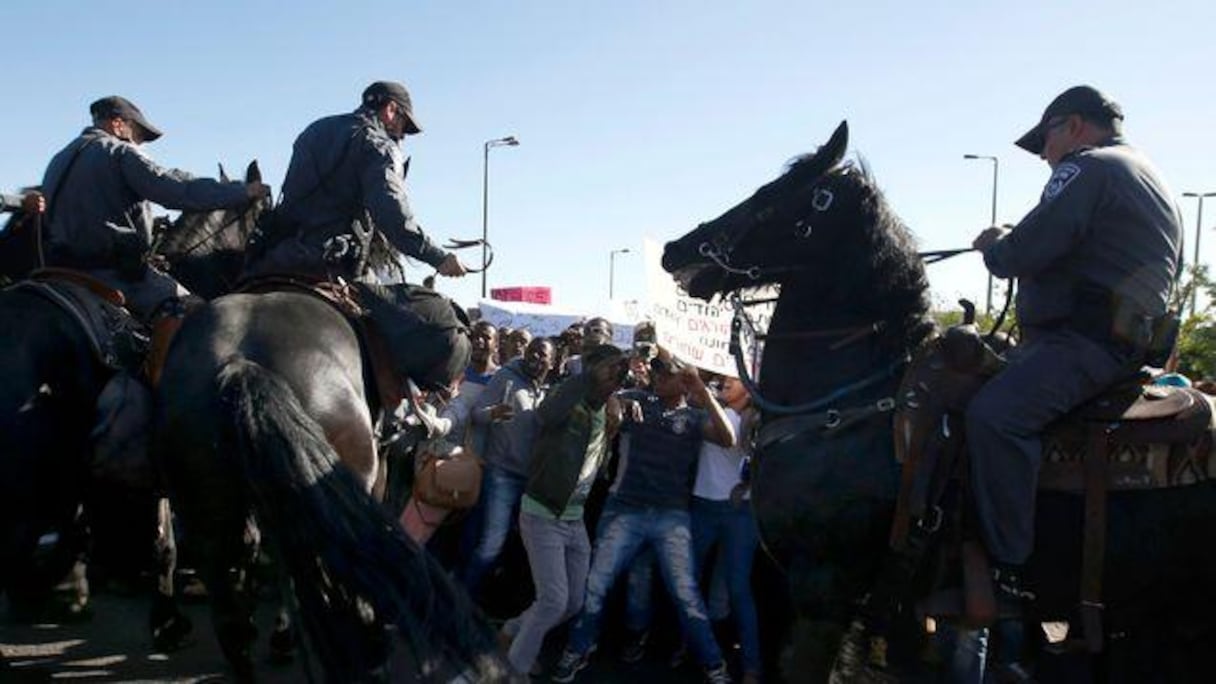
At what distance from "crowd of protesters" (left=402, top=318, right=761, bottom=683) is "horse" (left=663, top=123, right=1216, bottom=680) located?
1453 mm

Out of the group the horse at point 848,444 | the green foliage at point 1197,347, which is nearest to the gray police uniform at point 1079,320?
the horse at point 848,444

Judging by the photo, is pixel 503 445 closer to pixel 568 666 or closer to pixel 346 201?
pixel 568 666

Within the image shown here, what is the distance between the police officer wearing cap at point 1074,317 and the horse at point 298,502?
2025 mm

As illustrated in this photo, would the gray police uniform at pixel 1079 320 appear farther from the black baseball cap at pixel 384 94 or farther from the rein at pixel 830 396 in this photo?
the black baseball cap at pixel 384 94

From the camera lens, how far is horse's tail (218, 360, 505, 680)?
12.1 feet

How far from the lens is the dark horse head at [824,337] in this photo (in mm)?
4508

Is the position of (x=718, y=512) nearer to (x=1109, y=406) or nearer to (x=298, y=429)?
(x=1109, y=406)

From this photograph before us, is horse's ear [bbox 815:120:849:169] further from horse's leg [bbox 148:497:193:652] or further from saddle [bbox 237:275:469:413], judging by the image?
horse's leg [bbox 148:497:193:652]

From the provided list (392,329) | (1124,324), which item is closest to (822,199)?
(1124,324)

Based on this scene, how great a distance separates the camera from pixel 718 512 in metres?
6.84

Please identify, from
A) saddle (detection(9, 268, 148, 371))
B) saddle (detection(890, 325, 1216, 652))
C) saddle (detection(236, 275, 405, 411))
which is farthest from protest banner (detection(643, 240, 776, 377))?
saddle (detection(9, 268, 148, 371))

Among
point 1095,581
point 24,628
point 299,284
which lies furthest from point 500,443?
point 1095,581

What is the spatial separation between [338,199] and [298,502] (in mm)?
2014

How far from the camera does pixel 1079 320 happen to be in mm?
4215
